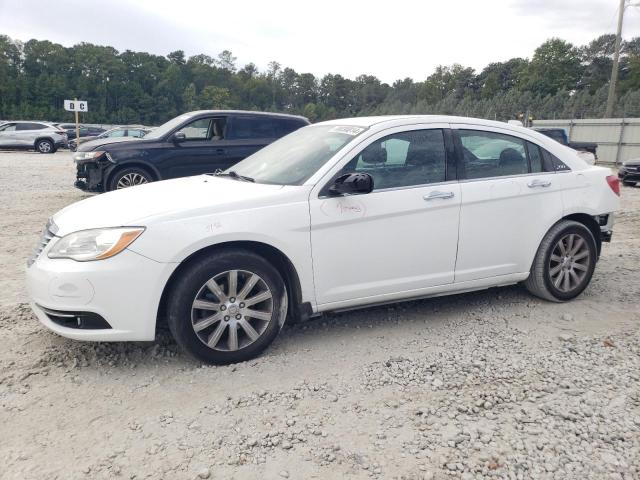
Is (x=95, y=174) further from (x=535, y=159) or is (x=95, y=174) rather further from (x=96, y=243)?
(x=535, y=159)

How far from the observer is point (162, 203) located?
3.52 m

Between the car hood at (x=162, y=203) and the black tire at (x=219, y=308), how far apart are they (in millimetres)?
329

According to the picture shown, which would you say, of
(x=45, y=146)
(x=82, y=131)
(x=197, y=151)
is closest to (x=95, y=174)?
(x=197, y=151)

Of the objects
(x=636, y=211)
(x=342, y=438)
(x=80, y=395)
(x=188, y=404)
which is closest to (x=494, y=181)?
(x=342, y=438)

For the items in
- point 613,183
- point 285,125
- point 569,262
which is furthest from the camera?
point 285,125

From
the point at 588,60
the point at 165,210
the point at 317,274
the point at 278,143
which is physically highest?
the point at 588,60

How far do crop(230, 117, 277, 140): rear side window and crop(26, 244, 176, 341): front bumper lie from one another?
6.75m

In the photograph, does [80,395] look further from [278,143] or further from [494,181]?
[494,181]

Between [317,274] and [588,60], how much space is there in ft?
321

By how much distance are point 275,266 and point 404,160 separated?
1.31 metres

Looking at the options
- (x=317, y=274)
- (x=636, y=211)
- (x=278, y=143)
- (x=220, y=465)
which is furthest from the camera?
(x=636, y=211)

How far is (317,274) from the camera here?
3.68 meters

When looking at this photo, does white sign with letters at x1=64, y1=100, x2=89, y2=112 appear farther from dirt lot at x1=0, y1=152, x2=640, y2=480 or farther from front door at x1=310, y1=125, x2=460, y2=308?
front door at x1=310, y1=125, x2=460, y2=308

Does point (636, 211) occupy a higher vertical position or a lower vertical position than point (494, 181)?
lower
